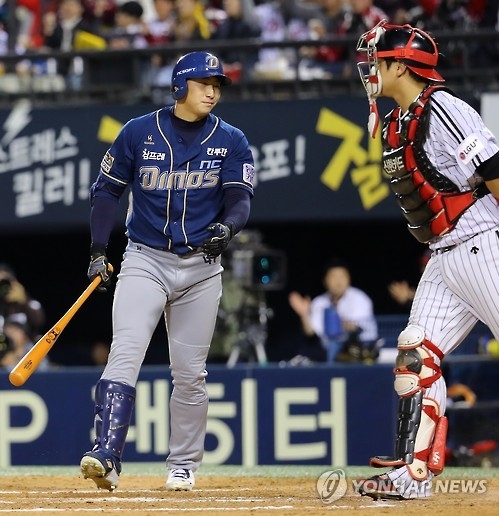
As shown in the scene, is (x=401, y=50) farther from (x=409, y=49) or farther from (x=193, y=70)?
(x=193, y=70)

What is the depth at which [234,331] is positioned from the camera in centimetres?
1152

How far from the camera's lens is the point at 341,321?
10484 millimetres

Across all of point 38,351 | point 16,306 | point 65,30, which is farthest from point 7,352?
point 38,351

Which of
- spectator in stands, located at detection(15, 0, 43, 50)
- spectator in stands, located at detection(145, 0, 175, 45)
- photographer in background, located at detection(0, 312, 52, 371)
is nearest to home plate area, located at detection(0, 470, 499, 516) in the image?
photographer in background, located at detection(0, 312, 52, 371)

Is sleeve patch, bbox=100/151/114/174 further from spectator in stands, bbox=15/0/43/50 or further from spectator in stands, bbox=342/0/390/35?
spectator in stands, bbox=15/0/43/50

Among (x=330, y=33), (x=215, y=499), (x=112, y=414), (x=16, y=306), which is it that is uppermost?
(x=330, y=33)

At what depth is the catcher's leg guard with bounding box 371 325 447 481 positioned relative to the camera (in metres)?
5.52

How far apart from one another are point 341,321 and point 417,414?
4967mm

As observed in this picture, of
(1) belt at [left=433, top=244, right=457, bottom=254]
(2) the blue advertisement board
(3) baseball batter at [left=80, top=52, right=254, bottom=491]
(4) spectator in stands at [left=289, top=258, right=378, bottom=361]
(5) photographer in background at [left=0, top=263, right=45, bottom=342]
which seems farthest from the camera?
(5) photographer in background at [left=0, top=263, right=45, bottom=342]

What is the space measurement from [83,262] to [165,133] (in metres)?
8.69

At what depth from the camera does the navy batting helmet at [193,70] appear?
599 cm

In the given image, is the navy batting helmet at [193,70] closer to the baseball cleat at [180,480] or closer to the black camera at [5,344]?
the baseball cleat at [180,480]

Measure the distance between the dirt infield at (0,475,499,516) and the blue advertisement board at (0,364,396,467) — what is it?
10.6 feet

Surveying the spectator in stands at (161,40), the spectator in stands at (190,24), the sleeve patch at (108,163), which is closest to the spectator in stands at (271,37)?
the spectator in stands at (190,24)
